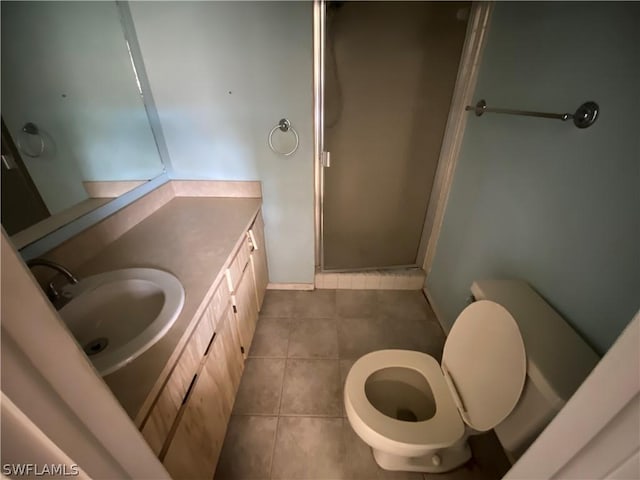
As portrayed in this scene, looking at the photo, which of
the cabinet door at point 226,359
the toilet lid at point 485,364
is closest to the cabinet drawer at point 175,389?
the cabinet door at point 226,359

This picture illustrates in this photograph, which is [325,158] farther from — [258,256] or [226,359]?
[226,359]

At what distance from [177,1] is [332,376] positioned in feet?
7.08

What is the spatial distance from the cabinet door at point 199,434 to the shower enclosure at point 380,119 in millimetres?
1285

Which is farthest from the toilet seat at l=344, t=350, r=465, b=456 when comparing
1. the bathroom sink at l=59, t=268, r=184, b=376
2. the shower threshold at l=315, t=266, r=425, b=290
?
the shower threshold at l=315, t=266, r=425, b=290

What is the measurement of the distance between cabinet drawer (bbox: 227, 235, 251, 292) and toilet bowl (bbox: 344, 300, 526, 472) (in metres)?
0.69

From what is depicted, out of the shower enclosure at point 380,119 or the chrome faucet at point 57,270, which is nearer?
the chrome faucet at point 57,270

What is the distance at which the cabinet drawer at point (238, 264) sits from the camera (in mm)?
1234

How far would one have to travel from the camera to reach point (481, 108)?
1330mm

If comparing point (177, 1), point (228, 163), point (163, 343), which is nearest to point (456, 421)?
point (163, 343)

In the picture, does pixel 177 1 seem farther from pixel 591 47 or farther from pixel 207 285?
pixel 591 47

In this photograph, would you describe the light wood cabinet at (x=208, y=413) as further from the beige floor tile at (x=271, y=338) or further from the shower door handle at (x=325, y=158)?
the shower door handle at (x=325, y=158)

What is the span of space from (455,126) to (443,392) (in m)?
1.52

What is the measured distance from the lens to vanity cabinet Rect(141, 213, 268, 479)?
74 cm

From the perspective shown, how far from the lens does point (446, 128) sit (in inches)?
67.5
